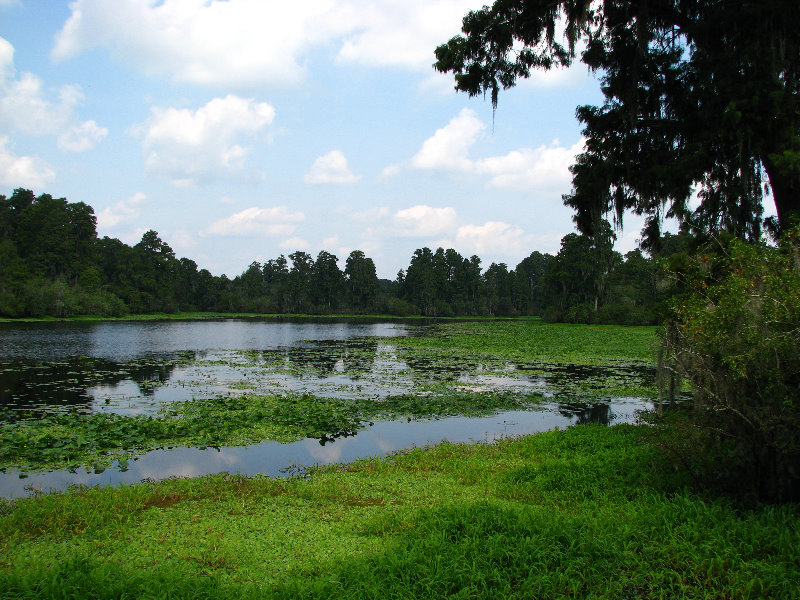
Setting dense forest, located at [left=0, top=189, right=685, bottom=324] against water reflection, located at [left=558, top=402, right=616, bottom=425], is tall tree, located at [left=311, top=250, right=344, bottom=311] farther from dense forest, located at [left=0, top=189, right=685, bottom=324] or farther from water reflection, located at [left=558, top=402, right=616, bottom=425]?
water reflection, located at [left=558, top=402, right=616, bottom=425]

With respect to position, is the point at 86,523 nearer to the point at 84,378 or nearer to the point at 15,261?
the point at 84,378

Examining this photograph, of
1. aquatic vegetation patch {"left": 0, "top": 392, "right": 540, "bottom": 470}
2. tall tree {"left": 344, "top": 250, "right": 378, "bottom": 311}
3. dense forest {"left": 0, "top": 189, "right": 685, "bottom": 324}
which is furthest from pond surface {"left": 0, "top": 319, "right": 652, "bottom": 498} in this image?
tall tree {"left": 344, "top": 250, "right": 378, "bottom": 311}

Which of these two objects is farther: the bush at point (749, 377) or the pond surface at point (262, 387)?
the pond surface at point (262, 387)

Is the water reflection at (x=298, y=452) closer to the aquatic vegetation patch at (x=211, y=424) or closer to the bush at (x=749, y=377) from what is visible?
the aquatic vegetation patch at (x=211, y=424)

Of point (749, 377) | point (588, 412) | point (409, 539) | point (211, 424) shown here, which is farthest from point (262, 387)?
point (749, 377)

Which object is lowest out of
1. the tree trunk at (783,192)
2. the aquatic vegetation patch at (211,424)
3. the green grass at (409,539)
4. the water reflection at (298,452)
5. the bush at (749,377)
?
the water reflection at (298,452)

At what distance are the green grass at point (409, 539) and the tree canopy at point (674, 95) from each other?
5498 millimetres

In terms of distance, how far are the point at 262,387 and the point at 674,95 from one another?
15.6 metres

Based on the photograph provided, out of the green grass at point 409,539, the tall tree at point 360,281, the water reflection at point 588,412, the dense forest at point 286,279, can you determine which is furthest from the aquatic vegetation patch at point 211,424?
the tall tree at point 360,281

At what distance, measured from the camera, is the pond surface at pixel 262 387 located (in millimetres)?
10297

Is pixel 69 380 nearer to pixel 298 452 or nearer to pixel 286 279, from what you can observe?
pixel 298 452

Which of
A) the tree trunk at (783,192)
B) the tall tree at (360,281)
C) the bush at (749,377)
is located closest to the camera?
the bush at (749,377)

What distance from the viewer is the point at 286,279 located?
141875 mm

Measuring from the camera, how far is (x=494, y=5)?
11961 millimetres
